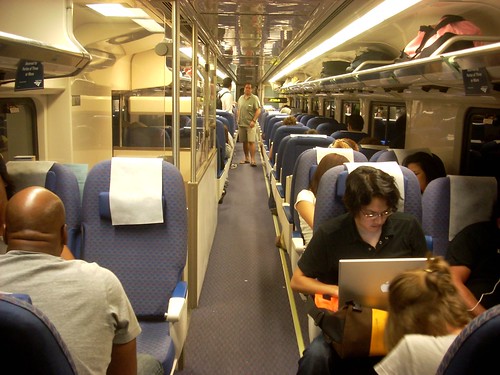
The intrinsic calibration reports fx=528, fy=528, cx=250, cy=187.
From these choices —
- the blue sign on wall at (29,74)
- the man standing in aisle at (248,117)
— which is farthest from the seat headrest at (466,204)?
the man standing in aisle at (248,117)

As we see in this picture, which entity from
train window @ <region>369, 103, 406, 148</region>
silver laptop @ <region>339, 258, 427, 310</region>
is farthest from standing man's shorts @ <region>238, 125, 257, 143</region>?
silver laptop @ <region>339, 258, 427, 310</region>

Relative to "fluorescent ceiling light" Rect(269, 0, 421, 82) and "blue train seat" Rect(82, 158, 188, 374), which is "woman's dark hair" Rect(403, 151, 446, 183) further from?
"blue train seat" Rect(82, 158, 188, 374)

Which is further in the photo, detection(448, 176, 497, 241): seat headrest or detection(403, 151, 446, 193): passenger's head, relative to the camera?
detection(403, 151, 446, 193): passenger's head

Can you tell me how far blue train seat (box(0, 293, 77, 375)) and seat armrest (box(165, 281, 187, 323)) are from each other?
1.36 metres

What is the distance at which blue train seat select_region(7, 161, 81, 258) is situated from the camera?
2.65 m

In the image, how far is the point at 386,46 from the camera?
561 centimetres

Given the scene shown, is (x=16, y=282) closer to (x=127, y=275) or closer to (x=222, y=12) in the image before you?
(x=127, y=275)

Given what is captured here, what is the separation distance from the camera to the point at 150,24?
177 inches

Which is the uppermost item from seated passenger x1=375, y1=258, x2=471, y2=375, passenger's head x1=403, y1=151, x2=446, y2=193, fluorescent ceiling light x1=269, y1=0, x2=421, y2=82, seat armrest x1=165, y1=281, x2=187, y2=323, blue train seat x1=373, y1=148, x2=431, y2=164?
fluorescent ceiling light x1=269, y1=0, x2=421, y2=82

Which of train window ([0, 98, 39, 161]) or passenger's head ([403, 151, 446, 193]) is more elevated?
train window ([0, 98, 39, 161])

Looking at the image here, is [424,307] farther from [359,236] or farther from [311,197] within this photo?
[311,197]

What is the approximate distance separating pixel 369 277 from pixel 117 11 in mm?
2960

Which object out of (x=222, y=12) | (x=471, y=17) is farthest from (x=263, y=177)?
(x=471, y=17)

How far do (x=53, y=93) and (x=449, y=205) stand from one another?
2651 mm
